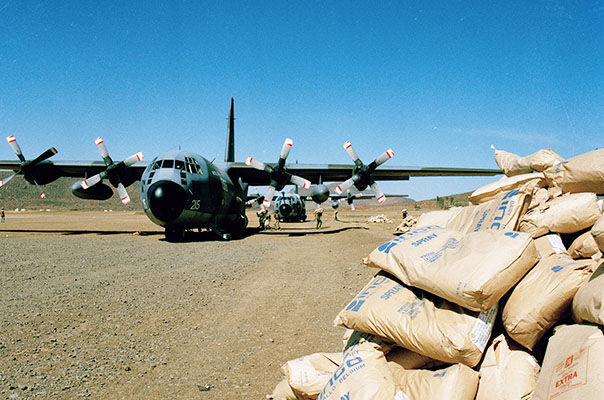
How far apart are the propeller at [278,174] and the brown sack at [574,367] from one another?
17106 millimetres

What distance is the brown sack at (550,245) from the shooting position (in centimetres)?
305

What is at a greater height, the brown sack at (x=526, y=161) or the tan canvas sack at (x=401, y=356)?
the brown sack at (x=526, y=161)

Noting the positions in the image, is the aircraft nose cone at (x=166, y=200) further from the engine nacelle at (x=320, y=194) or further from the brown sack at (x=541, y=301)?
the brown sack at (x=541, y=301)

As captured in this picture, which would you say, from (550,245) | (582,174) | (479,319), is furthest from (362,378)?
(582,174)

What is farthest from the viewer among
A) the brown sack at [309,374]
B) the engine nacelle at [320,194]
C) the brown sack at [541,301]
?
the engine nacelle at [320,194]

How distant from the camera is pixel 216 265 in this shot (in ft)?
31.3

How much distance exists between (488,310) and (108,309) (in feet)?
17.7

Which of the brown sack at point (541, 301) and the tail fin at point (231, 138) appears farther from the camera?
the tail fin at point (231, 138)

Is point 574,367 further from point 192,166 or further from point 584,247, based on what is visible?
point 192,166

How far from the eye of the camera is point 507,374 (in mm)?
2301

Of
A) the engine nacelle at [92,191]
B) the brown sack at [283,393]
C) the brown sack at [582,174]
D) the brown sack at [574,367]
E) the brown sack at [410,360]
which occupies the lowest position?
the engine nacelle at [92,191]

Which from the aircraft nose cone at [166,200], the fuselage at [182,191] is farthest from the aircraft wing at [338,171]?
the aircraft nose cone at [166,200]

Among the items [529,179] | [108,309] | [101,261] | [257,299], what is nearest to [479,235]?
[529,179]

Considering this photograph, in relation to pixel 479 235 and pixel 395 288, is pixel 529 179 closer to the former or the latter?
pixel 479 235
